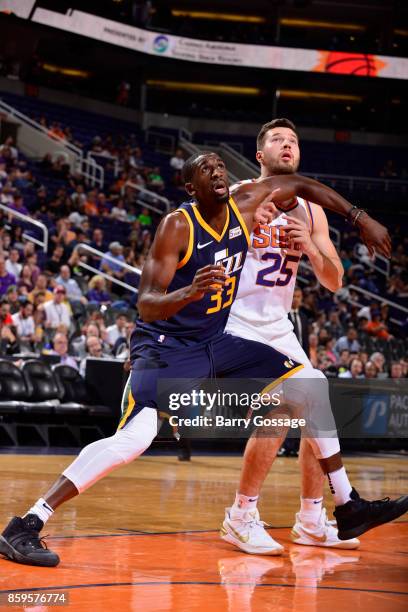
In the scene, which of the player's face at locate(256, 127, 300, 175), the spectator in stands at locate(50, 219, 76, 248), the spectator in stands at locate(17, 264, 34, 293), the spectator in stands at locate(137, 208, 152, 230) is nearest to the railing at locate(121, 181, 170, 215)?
the spectator in stands at locate(137, 208, 152, 230)

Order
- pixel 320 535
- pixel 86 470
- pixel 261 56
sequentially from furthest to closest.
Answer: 1. pixel 261 56
2. pixel 320 535
3. pixel 86 470

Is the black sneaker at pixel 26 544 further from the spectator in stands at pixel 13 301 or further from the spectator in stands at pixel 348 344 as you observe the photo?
the spectator in stands at pixel 348 344

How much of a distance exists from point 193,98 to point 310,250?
30.3 meters

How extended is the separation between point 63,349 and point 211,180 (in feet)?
25.7

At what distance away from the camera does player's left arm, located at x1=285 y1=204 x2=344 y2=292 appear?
4832 millimetres

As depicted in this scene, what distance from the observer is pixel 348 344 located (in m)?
16.6

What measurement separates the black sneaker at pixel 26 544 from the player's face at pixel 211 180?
1.63 meters

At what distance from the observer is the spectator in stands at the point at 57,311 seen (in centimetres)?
1305

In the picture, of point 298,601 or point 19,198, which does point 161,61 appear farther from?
point 298,601

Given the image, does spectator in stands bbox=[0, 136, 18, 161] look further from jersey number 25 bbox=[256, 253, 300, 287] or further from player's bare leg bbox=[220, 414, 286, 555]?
player's bare leg bbox=[220, 414, 286, 555]

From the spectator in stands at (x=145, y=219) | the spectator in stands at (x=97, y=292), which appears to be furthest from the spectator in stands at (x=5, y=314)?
the spectator in stands at (x=145, y=219)

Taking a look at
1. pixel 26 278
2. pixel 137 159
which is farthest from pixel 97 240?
pixel 137 159

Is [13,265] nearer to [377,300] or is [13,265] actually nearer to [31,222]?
[31,222]

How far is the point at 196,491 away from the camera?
7523 millimetres
